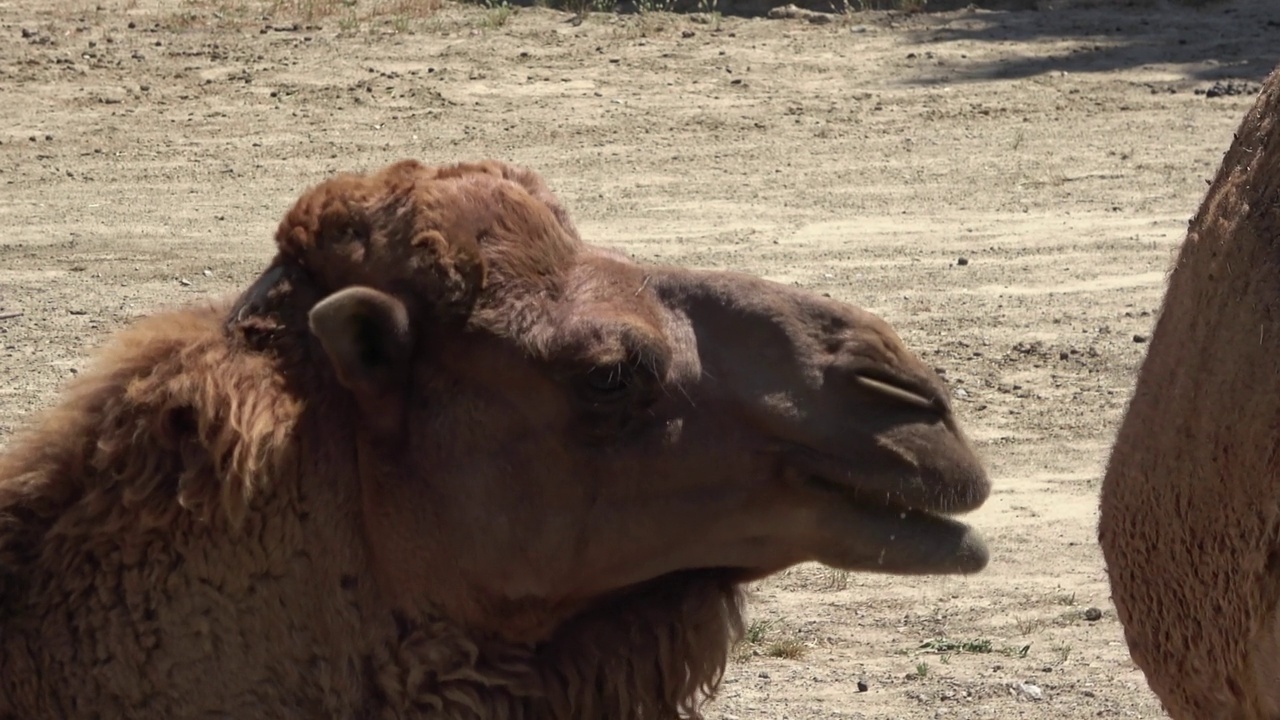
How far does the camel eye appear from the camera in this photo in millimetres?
3293

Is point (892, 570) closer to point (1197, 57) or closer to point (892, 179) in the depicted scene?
point (892, 179)

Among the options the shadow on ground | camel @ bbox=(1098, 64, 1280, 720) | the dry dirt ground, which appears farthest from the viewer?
the shadow on ground

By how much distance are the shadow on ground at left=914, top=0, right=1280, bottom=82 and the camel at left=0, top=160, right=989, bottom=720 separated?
1100 cm

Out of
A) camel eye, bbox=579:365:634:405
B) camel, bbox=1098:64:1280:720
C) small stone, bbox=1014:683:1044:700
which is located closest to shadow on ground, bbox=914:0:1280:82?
small stone, bbox=1014:683:1044:700

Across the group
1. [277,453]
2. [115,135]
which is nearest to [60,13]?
[115,135]

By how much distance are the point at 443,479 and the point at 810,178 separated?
888 centimetres

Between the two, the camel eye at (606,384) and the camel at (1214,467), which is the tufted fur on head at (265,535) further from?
the camel at (1214,467)

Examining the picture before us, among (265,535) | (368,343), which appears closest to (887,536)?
(368,343)

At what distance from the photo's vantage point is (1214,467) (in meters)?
3.71

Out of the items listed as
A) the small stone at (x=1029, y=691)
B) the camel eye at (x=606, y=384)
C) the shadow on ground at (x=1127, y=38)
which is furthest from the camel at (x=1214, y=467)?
the shadow on ground at (x=1127, y=38)

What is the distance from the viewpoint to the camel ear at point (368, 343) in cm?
315

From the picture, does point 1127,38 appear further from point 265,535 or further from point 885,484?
point 265,535

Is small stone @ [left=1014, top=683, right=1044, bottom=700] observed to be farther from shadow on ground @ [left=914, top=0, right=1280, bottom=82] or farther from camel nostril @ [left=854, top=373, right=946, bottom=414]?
shadow on ground @ [left=914, top=0, right=1280, bottom=82]

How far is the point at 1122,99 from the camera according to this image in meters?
13.6
